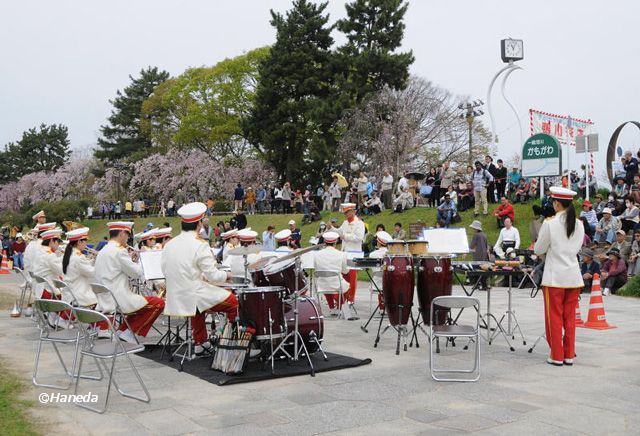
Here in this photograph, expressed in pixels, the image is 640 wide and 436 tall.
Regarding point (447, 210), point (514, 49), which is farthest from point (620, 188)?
point (514, 49)

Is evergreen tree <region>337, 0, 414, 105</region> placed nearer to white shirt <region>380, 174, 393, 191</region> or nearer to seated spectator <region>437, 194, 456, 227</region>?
white shirt <region>380, 174, 393, 191</region>

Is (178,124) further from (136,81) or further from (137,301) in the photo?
(137,301)

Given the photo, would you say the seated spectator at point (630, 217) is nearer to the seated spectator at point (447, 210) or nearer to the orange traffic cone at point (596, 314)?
the seated spectator at point (447, 210)

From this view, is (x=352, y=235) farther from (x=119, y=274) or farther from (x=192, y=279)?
(x=192, y=279)

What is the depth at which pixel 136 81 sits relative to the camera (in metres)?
64.3

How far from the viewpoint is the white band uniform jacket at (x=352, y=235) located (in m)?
14.0

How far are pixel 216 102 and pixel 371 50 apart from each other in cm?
1616

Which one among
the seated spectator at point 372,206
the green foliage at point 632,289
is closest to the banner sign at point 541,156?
the seated spectator at point 372,206

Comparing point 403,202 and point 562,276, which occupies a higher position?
point 403,202

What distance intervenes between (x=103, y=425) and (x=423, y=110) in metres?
36.3

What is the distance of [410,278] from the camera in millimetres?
9031

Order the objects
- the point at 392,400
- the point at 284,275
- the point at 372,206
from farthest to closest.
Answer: the point at 372,206
the point at 284,275
the point at 392,400

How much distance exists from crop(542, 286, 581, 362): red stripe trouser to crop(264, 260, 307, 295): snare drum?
317cm

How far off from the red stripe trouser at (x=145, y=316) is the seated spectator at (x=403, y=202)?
19.4 metres
